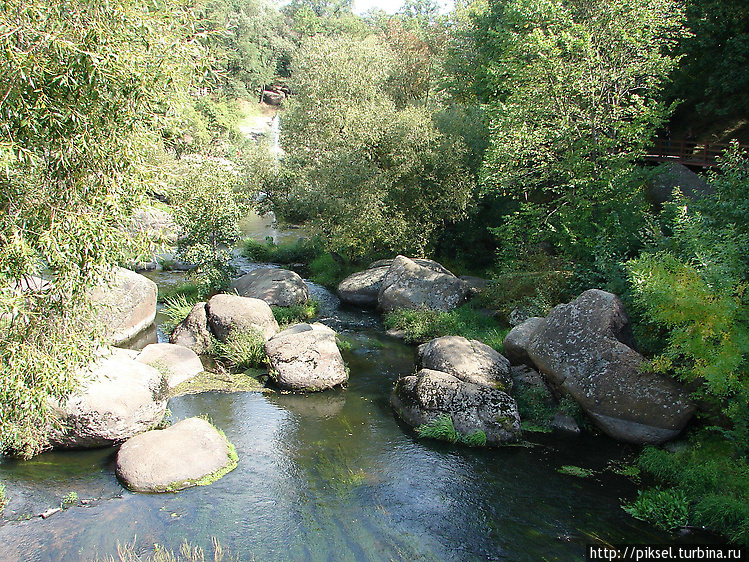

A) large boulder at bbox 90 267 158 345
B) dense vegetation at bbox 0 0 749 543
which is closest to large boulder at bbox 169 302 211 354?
large boulder at bbox 90 267 158 345

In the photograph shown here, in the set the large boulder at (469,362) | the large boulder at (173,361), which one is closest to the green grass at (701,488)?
the large boulder at (469,362)

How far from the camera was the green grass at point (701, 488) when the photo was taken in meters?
10.9

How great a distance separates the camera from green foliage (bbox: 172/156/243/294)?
902 inches

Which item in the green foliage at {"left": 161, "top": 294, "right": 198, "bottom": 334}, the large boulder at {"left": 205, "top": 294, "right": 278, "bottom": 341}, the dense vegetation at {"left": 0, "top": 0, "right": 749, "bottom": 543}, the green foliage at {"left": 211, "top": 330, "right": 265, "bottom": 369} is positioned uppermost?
the dense vegetation at {"left": 0, "top": 0, "right": 749, "bottom": 543}

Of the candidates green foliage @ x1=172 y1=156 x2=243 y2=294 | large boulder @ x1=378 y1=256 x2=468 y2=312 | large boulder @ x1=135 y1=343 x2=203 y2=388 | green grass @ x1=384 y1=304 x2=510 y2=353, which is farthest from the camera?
large boulder @ x1=378 y1=256 x2=468 y2=312

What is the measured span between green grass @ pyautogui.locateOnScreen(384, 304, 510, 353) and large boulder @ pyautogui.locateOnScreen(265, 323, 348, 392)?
4.45 meters

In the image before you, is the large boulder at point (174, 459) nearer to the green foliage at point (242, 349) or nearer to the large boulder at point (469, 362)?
the green foliage at point (242, 349)

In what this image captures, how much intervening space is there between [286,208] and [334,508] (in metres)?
22.3

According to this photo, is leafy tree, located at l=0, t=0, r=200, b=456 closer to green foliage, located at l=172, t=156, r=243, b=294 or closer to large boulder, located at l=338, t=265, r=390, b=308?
green foliage, located at l=172, t=156, r=243, b=294

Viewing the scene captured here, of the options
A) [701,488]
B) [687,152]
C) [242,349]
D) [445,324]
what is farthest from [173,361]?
[687,152]

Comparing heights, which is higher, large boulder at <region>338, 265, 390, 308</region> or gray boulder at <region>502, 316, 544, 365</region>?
gray boulder at <region>502, 316, 544, 365</region>

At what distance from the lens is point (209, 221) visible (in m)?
23.3

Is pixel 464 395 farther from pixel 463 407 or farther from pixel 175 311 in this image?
pixel 175 311

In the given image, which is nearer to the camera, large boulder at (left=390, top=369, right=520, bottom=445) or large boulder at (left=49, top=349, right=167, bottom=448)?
large boulder at (left=49, top=349, right=167, bottom=448)
